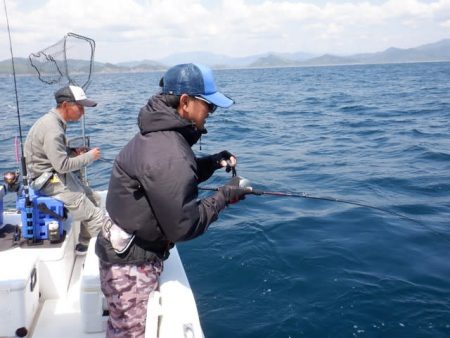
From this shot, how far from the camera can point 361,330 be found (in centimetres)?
451

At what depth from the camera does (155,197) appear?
7.80ft

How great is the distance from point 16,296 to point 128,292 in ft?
3.91

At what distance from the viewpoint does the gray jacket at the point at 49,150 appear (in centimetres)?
447

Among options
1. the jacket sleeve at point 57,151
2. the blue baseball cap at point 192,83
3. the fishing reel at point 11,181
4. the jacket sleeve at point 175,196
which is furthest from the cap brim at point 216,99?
the fishing reel at point 11,181

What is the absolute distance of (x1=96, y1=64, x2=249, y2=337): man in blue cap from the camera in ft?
7.80

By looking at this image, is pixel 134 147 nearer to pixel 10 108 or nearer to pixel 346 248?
pixel 346 248

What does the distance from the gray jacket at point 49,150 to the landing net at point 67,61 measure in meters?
1.45

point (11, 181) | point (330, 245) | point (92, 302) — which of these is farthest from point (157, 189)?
point (330, 245)

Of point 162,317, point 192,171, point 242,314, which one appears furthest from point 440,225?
point 192,171

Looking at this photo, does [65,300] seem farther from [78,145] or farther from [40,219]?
[78,145]

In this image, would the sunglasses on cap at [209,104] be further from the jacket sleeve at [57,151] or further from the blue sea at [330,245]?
the blue sea at [330,245]

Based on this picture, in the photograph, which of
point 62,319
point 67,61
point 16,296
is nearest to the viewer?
point 16,296

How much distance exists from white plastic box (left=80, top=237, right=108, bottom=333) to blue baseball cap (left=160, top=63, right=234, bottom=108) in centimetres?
172

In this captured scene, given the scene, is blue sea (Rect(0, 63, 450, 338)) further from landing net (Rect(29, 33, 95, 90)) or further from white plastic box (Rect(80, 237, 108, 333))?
white plastic box (Rect(80, 237, 108, 333))
